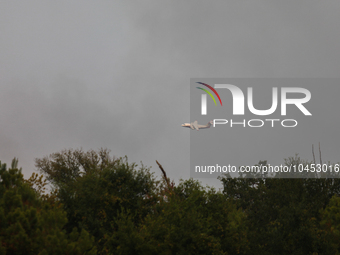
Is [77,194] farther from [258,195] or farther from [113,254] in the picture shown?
[258,195]

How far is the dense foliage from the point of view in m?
17.9

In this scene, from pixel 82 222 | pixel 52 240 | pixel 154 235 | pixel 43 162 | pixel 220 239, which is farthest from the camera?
pixel 43 162

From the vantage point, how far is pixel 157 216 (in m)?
26.1

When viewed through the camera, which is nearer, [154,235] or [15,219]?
[15,219]

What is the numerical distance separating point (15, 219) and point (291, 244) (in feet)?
71.6

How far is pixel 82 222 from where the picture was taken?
95.2 feet

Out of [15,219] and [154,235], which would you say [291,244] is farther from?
[15,219]

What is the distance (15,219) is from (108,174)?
14383 mm

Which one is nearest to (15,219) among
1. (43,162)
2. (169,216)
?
(169,216)

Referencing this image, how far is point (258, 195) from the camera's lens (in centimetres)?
4444

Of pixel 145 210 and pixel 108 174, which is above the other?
pixel 108 174

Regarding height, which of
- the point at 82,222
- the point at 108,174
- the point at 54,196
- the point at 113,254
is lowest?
the point at 113,254

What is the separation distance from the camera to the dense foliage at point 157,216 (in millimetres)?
17906

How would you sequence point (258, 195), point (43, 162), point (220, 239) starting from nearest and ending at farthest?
point (220, 239)
point (258, 195)
point (43, 162)
